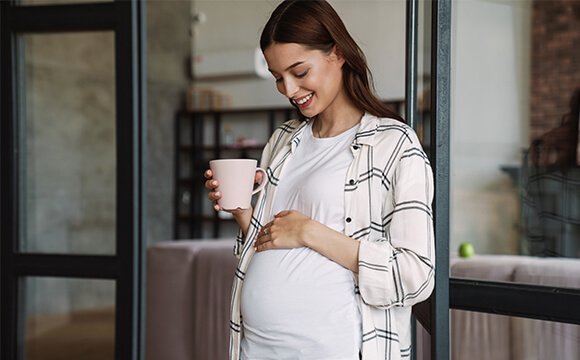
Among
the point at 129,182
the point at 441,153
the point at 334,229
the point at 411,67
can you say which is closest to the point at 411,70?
the point at 411,67

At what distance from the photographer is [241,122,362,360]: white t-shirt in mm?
1000

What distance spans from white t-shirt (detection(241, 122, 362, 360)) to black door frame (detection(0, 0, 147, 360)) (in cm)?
77

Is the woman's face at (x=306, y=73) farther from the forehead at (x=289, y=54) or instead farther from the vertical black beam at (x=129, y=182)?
the vertical black beam at (x=129, y=182)

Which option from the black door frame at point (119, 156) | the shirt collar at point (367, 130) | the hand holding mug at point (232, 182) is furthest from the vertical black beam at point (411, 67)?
the black door frame at point (119, 156)

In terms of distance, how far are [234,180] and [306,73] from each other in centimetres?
24

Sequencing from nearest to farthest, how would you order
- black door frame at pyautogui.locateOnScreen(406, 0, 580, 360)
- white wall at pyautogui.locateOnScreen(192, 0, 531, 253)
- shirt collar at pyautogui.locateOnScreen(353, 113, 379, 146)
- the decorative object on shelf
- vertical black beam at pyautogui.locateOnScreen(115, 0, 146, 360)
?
shirt collar at pyautogui.locateOnScreen(353, 113, 379, 146), black door frame at pyautogui.locateOnScreen(406, 0, 580, 360), vertical black beam at pyautogui.locateOnScreen(115, 0, 146, 360), white wall at pyautogui.locateOnScreen(192, 0, 531, 253), the decorative object on shelf

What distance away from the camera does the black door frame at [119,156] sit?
5.72ft

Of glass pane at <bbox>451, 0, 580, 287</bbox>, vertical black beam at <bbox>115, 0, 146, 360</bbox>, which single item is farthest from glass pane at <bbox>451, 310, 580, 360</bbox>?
glass pane at <bbox>451, 0, 580, 287</bbox>

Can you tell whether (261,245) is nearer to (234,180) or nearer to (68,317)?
(234,180)

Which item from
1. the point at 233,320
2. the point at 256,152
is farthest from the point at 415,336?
the point at 256,152

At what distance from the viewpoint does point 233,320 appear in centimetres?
114

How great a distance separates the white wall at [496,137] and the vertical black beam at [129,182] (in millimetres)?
3384

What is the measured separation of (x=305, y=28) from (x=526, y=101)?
4.61 meters

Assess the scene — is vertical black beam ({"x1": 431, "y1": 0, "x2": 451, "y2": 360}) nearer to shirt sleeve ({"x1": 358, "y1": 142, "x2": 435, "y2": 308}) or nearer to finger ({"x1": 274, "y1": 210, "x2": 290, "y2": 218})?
shirt sleeve ({"x1": 358, "y1": 142, "x2": 435, "y2": 308})
